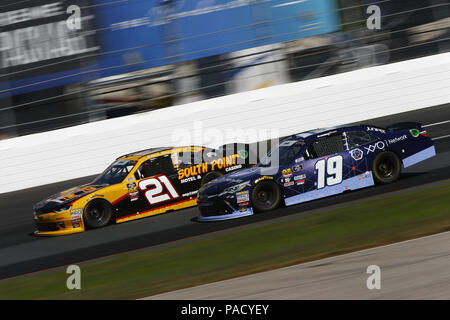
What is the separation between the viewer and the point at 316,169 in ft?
35.2

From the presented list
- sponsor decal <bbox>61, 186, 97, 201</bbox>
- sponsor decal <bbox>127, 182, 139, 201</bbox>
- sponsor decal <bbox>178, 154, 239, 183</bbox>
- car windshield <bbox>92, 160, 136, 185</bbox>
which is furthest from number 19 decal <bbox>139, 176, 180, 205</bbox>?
sponsor decal <bbox>61, 186, 97, 201</bbox>

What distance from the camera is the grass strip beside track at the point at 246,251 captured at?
296 inches

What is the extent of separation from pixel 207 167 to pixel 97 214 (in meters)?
2.12

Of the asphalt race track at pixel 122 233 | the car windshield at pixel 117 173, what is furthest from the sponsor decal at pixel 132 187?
the asphalt race track at pixel 122 233

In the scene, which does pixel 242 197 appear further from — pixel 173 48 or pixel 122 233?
pixel 173 48

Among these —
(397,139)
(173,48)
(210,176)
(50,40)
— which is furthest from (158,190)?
(50,40)

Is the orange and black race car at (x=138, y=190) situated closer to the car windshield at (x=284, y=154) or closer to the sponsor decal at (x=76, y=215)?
the sponsor decal at (x=76, y=215)

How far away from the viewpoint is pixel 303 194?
1072cm

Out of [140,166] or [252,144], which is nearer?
[140,166]

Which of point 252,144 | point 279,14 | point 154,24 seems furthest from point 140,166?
point 279,14

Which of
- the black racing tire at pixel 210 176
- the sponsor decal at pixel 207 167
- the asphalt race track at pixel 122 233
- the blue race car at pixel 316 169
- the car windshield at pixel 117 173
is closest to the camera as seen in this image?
the asphalt race track at pixel 122 233

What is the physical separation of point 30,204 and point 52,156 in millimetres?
2083

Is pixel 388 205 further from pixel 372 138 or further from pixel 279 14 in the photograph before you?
pixel 279 14

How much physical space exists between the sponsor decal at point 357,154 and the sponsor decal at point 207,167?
2.47m
